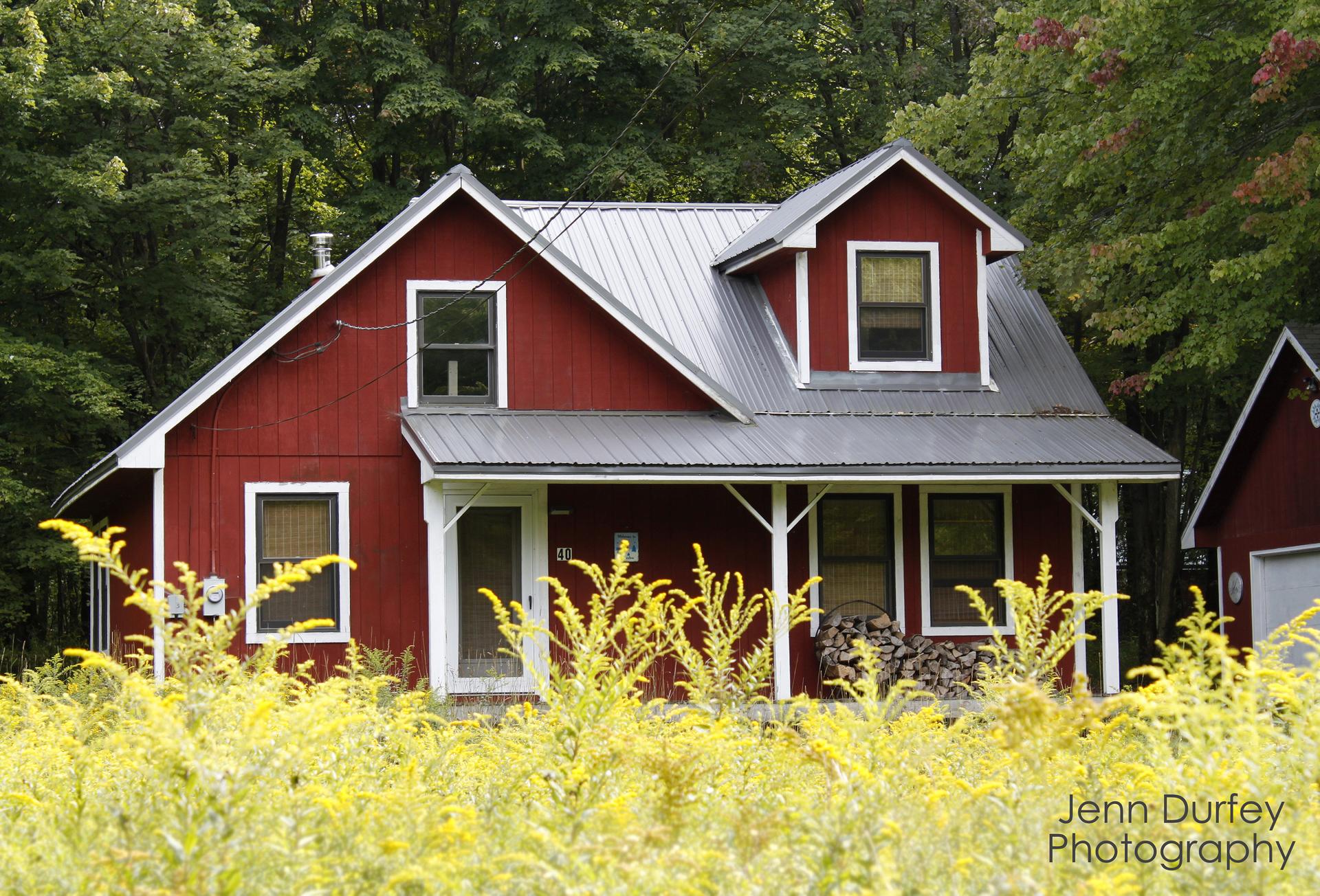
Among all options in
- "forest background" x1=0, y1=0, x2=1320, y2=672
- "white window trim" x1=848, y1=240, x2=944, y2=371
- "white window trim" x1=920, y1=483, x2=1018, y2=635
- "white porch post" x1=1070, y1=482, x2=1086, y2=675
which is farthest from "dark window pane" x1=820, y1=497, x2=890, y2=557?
"forest background" x1=0, y1=0, x2=1320, y2=672

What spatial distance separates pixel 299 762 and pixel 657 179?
21526 millimetres

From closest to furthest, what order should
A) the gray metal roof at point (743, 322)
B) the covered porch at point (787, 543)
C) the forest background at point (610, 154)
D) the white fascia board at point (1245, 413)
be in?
the covered porch at point (787, 543)
the white fascia board at point (1245, 413)
the gray metal roof at point (743, 322)
the forest background at point (610, 154)

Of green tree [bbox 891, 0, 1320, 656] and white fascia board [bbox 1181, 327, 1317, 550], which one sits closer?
green tree [bbox 891, 0, 1320, 656]

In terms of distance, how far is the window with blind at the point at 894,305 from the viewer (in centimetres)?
1691

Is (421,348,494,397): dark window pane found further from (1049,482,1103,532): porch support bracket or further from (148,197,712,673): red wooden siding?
(1049,482,1103,532): porch support bracket

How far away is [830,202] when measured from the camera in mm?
16375

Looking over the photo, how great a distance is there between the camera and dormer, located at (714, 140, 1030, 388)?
16719 millimetres

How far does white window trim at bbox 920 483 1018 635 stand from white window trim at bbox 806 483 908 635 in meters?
0.24

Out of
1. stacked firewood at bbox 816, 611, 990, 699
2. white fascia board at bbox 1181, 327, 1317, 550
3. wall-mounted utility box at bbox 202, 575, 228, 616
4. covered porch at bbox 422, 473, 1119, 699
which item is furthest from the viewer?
white fascia board at bbox 1181, 327, 1317, 550

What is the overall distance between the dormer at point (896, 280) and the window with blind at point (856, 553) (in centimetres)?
144

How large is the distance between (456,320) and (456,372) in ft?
1.84

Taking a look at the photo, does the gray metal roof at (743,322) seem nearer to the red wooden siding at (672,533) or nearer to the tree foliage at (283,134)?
the red wooden siding at (672,533)

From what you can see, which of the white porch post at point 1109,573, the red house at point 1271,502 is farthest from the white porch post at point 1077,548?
the red house at point 1271,502

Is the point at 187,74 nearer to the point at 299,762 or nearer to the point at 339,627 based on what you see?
the point at 339,627
